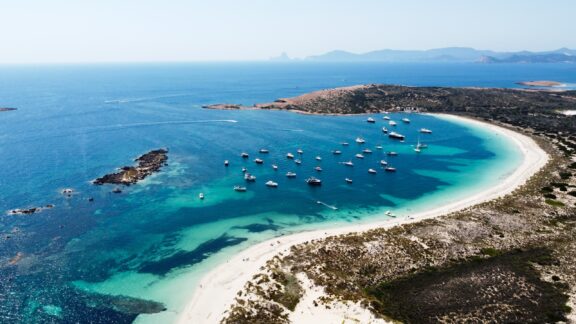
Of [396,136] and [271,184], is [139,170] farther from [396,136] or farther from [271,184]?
[396,136]

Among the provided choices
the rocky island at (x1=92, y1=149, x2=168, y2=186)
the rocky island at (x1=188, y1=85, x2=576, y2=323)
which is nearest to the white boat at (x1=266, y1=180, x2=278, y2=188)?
the rocky island at (x1=188, y1=85, x2=576, y2=323)

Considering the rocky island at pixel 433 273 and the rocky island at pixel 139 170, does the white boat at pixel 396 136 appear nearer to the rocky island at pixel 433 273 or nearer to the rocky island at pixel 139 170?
the rocky island at pixel 433 273

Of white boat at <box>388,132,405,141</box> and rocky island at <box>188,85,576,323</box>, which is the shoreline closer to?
rocky island at <box>188,85,576,323</box>

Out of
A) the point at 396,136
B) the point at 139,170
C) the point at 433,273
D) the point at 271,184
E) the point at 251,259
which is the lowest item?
the point at 251,259

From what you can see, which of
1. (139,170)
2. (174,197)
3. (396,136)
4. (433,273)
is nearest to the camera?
(433,273)

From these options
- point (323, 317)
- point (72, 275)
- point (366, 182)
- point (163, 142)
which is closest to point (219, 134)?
point (163, 142)

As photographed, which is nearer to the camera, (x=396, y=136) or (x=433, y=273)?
(x=433, y=273)

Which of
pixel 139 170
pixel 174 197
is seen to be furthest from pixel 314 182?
pixel 139 170
